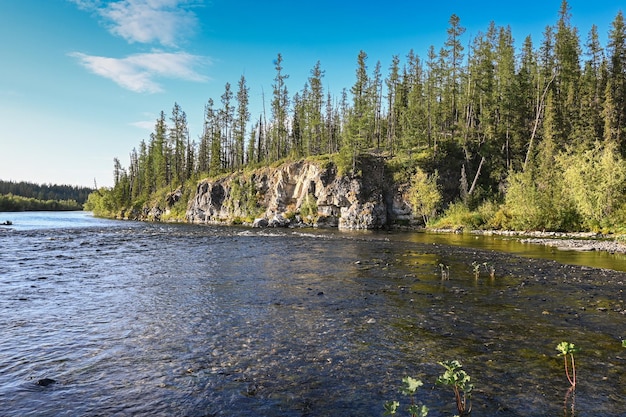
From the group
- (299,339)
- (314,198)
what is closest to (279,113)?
(314,198)

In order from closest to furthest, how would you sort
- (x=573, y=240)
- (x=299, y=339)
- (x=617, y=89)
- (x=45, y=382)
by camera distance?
1. (x=45, y=382)
2. (x=299, y=339)
3. (x=573, y=240)
4. (x=617, y=89)

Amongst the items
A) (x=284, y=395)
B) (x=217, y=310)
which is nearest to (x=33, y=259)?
(x=217, y=310)

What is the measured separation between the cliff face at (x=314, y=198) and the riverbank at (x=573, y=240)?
2157 centimetres

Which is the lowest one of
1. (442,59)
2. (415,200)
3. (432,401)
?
(432,401)

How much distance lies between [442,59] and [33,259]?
263 ft

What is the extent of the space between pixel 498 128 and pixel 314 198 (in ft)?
128

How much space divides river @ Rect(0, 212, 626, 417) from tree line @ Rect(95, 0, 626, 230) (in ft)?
95.3

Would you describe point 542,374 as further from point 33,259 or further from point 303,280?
point 33,259

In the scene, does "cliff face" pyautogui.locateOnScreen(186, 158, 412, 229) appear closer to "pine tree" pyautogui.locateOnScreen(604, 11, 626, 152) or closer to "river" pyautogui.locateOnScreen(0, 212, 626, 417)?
"pine tree" pyautogui.locateOnScreen(604, 11, 626, 152)

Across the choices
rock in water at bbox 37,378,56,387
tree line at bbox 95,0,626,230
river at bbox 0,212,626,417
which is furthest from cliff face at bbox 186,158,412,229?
rock in water at bbox 37,378,56,387

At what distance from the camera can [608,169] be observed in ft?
141

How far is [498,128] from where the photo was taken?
73.4m

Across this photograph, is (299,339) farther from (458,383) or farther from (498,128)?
(498,128)

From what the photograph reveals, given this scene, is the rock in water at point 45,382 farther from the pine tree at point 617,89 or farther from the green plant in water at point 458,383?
the pine tree at point 617,89
